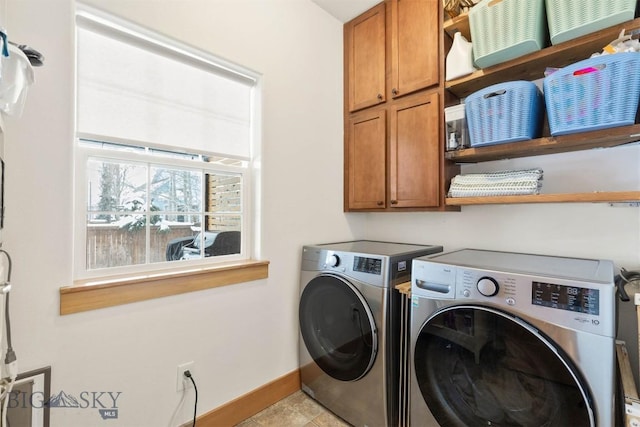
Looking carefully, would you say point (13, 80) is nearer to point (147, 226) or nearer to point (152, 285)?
point (147, 226)

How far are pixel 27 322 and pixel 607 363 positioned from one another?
1995mm

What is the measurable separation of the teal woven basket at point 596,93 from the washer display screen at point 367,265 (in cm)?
100

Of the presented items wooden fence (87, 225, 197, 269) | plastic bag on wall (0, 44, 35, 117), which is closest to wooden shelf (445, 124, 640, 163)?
wooden fence (87, 225, 197, 269)

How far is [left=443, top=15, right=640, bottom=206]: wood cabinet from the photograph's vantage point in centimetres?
120

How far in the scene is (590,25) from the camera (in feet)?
3.96

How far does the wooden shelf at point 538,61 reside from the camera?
4.03 ft

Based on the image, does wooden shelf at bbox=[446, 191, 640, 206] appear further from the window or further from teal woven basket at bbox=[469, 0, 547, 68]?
the window

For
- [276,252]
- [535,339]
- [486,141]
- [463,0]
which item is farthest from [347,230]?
[463,0]

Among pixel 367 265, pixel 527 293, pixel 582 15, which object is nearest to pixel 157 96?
pixel 367 265

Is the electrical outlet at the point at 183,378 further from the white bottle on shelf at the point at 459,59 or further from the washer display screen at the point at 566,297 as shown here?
the white bottle on shelf at the point at 459,59

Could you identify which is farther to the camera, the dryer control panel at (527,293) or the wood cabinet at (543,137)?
the wood cabinet at (543,137)

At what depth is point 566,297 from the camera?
973 millimetres

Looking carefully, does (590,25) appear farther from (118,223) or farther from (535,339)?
(118,223)

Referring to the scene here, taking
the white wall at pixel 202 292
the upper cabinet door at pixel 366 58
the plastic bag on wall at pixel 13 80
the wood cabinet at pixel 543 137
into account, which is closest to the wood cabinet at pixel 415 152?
the wood cabinet at pixel 543 137
